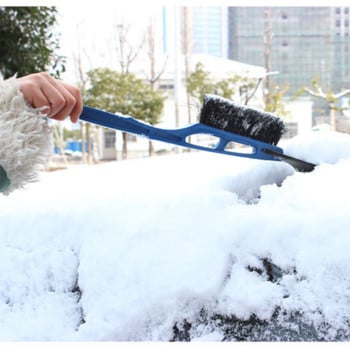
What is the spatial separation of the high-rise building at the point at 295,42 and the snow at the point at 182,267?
518cm

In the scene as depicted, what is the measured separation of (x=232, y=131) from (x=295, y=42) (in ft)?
21.7

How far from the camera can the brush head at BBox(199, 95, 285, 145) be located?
887 mm

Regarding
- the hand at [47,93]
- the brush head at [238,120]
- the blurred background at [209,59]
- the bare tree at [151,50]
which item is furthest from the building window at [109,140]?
the hand at [47,93]

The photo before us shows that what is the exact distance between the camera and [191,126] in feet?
2.86

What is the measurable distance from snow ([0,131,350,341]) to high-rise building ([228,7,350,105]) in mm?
5179

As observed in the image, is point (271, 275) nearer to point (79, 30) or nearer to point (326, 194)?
point (326, 194)

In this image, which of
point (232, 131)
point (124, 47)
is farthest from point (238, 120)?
point (124, 47)

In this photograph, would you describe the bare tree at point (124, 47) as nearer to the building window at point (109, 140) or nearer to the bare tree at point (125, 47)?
the bare tree at point (125, 47)

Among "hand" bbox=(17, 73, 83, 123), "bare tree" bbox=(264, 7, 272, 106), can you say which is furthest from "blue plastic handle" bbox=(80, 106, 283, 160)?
"bare tree" bbox=(264, 7, 272, 106)

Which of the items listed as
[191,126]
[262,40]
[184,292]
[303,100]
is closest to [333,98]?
[262,40]

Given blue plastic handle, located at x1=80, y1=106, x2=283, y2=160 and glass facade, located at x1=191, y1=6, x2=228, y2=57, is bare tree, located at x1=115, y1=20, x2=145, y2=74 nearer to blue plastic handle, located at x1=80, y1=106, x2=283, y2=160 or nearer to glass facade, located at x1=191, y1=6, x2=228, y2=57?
glass facade, located at x1=191, y1=6, x2=228, y2=57

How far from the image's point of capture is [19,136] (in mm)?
577

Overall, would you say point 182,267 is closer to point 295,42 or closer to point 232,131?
point 232,131

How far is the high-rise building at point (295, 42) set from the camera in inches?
232
